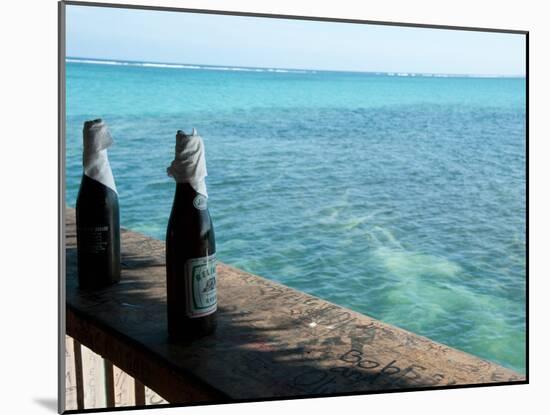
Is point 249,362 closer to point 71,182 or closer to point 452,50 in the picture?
point 71,182

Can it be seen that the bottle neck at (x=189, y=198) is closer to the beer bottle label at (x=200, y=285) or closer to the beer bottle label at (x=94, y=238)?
the beer bottle label at (x=200, y=285)

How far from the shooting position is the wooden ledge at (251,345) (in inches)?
36.2

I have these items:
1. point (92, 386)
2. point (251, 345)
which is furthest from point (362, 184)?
point (251, 345)

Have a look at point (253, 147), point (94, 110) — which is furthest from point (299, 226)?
point (94, 110)

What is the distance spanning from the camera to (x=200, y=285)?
950 millimetres

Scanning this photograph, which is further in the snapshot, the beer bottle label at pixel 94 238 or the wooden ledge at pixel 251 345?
the beer bottle label at pixel 94 238

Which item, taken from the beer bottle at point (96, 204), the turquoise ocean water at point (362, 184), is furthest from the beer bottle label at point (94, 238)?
the turquoise ocean water at point (362, 184)

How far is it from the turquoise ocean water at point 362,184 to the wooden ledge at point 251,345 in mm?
1076

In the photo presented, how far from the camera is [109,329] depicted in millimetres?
970

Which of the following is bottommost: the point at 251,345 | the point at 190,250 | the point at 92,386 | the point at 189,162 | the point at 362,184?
the point at 92,386

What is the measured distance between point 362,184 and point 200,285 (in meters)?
4.04

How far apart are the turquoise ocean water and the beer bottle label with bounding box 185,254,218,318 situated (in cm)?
120

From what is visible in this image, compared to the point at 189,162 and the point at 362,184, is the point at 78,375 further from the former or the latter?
the point at 362,184

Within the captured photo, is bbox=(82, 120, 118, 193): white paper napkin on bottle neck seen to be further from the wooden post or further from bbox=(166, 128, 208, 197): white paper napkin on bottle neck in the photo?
the wooden post
